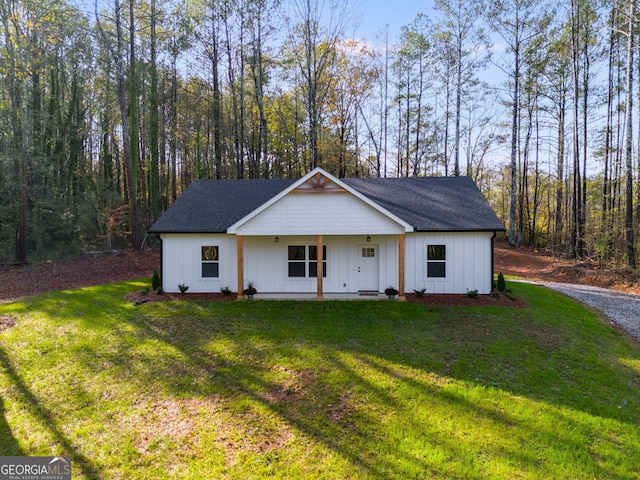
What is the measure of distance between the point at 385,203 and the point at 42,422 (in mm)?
11152

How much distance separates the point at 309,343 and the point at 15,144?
63.0 ft

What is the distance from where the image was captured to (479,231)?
11.0 metres

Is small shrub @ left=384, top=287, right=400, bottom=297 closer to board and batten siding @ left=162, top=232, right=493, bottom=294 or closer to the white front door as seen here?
board and batten siding @ left=162, top=232, right=493, bottom=294

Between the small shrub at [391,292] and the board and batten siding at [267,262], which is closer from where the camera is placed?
the small shrub at [391,292]

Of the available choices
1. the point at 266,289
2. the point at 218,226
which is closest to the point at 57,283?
the point at 218,226

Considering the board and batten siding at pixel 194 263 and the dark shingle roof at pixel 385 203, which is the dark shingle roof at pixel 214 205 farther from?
the board and batten siding at pixel 194 263

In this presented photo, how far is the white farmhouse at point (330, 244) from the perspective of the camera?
1066 centimetres

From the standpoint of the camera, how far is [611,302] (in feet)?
37.7

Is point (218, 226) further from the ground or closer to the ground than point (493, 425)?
further from the ground

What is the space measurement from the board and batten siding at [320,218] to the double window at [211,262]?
1751mm

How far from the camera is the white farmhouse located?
35.0ft

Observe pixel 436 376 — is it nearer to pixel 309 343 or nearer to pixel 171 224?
pixel 309 343

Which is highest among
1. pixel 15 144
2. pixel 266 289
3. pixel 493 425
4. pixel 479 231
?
pixel 15 144

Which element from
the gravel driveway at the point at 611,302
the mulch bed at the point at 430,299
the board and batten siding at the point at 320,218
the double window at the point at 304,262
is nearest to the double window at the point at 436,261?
the mulch bed at the point at 430,299
